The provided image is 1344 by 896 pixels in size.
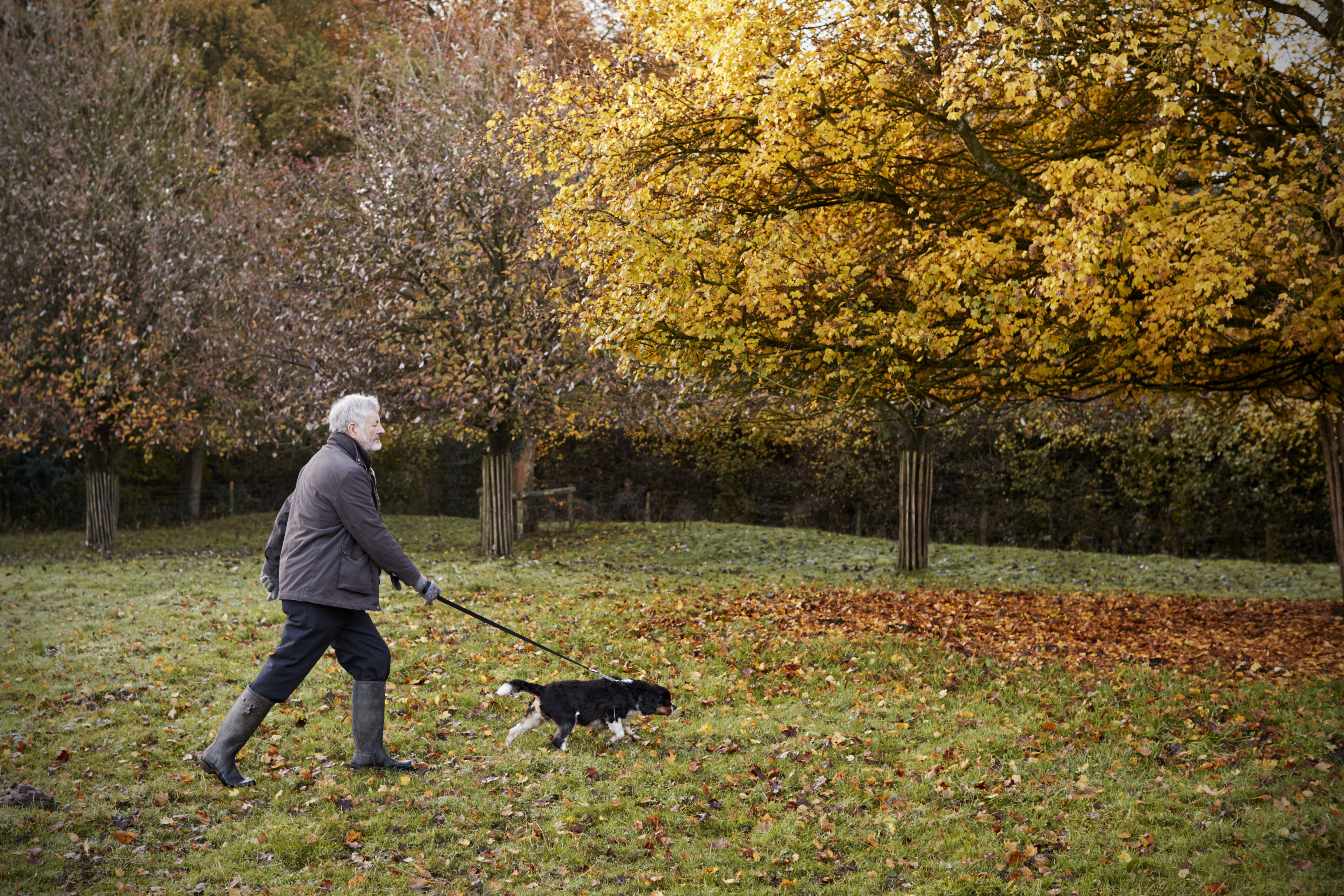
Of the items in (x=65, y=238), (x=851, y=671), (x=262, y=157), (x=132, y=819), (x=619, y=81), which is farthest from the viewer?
(x=262, y=157)

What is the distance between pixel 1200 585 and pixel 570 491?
38.8 ft

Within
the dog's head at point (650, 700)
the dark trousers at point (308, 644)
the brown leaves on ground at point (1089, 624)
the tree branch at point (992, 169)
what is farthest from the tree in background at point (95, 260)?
the tree branch at point (992, 169)

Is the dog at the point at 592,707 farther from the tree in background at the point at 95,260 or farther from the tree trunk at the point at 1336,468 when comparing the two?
the tree in background at the point at 95,260

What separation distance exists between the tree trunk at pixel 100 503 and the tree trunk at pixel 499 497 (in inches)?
288

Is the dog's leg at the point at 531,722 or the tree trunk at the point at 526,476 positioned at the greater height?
the tree trunk at the point at 526,476

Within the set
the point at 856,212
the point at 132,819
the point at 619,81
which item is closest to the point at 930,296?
the point at 856,212

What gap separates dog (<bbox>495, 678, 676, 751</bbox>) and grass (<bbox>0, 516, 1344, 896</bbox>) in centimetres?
13

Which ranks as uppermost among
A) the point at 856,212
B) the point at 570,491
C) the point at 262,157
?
the point at 262,157

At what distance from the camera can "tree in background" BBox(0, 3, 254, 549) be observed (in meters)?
16.4

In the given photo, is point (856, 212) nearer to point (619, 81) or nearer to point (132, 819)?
point (619, 81)

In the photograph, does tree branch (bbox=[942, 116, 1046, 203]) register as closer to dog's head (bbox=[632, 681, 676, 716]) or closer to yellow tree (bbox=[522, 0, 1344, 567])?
yellow tree (bbox=[522, 0, 1344, 567])

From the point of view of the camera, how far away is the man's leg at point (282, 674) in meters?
5.30

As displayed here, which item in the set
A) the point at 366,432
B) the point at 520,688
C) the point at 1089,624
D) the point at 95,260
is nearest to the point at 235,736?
the point at 520,688

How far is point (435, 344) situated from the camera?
14.1 metres
